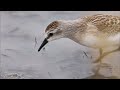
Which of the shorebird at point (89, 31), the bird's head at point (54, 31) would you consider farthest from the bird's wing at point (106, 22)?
the bird's head at point (54, 31)

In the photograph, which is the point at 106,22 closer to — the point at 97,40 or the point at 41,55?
the point at 97,40

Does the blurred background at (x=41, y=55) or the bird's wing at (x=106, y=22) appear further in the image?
the blurred background at (x=41, y=55)

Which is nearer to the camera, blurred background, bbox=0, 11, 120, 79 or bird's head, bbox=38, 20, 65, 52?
bird's head, bbox=38, 20, 65, 52

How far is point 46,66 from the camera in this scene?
664cm

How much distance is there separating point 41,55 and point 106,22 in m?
0.54

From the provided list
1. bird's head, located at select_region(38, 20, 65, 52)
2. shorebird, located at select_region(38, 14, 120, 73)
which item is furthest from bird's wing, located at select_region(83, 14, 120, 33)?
bird's head, located at select_region(38, 20, 65, 52)

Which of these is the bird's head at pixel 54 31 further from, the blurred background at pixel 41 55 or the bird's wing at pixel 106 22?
the bird's wing at pixel 106 22

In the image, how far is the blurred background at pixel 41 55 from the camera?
662 centimetres

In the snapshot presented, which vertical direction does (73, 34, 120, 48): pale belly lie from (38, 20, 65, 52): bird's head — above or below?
below

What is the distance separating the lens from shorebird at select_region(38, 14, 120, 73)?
653cm

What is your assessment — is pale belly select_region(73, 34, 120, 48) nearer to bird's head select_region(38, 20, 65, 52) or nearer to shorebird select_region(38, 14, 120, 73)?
shorebird select_region(38, 14, 120, 73)
